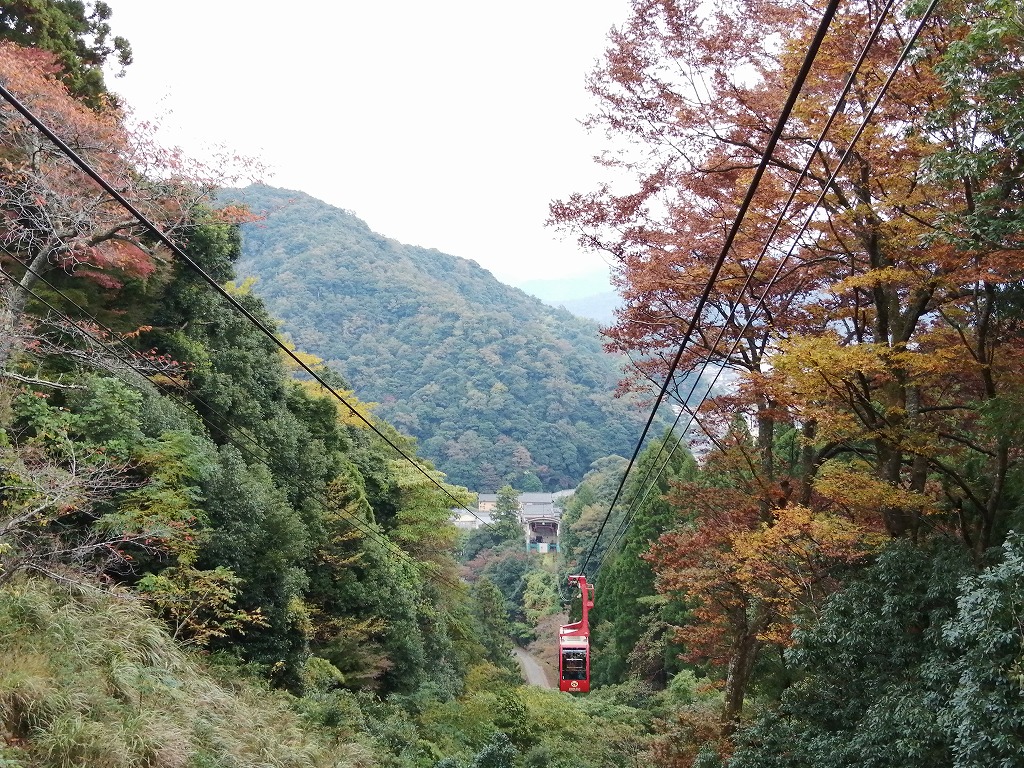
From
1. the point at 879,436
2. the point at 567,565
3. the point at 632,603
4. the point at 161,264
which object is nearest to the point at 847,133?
the point at 879,436

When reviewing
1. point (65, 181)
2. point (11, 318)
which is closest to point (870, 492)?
point (11, 318)

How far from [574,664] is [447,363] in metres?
55.4

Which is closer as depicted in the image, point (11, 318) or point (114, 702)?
point (114, 702)

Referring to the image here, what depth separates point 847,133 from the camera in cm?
625

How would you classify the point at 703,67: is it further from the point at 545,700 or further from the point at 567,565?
the point at 567,565

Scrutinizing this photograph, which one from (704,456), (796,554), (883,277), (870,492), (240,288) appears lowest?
(796,554)

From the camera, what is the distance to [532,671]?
3272cm

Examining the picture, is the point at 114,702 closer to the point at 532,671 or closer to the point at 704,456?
the point at 704,456

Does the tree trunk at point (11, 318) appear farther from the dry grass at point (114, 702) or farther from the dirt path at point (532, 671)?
the dirt path at point (532, 671)

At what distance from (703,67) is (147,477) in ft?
27.2

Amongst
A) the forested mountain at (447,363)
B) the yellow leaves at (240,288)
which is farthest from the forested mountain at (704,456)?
the forested mountain at (447,363)

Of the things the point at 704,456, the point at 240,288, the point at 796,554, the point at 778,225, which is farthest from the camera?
the point at 240,288

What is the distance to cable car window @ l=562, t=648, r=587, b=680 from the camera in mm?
13844

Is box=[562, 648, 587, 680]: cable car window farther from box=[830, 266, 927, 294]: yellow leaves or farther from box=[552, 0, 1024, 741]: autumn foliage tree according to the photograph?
box=[830, 266, 927, 294]: yellow leaves
